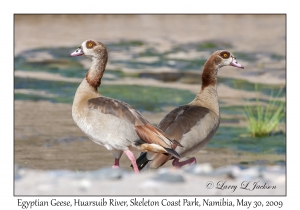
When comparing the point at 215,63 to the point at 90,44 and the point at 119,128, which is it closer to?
the point at 90,44

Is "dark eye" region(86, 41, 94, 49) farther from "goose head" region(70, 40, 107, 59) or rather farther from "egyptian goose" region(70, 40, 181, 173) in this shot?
"egyptian goose" region(70, 40, 181, 173)

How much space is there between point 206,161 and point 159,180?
389 centimetres

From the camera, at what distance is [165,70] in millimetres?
19594

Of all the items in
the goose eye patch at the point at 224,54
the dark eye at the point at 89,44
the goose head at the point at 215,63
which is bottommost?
the goose head at the point at 215,63

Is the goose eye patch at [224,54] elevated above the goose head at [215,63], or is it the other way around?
the goose eye patch at [224,54]

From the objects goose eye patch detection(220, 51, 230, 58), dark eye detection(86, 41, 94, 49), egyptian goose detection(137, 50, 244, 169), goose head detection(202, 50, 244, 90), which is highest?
dark eye detection(86, 41, 94, 49)

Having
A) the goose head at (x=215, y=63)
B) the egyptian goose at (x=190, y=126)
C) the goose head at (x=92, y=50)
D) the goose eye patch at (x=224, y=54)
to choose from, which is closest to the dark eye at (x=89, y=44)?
the goose head at (x=92, y=50)

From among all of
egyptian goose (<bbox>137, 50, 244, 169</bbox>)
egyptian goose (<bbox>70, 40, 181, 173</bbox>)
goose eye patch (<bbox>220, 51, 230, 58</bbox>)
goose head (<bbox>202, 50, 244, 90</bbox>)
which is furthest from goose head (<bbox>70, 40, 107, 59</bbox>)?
goose eye patch (<bbox>220, 51, 230, 58</bbox>)

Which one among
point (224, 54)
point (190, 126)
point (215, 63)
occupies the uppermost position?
point (224, 54)

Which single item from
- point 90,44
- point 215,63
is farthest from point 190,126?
point 90,44

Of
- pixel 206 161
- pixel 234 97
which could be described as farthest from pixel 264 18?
pixel 206 161

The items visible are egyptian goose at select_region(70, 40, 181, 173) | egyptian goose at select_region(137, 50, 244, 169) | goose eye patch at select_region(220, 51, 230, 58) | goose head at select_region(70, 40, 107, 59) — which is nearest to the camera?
egyptian goose at select_region(70, 40, 181, 173)

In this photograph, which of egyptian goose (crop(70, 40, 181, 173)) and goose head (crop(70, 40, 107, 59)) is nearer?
egyptian goose (crop(70, 40, 181, 173))

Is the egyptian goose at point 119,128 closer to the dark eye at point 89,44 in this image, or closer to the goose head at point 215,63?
the dark eye at point 89,44
